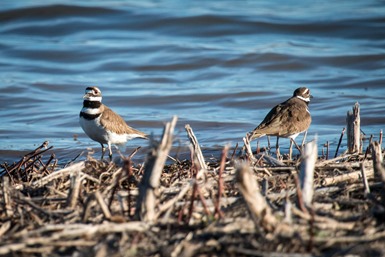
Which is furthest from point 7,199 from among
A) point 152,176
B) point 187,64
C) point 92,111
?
point 187,64

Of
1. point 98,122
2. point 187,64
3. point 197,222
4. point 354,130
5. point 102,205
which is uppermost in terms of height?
point 187,64

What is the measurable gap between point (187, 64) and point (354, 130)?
409 inches

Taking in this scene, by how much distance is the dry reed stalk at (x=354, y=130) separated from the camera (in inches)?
289

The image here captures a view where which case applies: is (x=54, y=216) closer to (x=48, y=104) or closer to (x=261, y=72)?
(x=48, y=104)

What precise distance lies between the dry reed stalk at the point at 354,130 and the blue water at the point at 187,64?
2.81 metres

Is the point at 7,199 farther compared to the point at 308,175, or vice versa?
the point at 7,199

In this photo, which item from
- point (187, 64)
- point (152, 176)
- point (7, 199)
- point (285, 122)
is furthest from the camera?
point (187, 64)

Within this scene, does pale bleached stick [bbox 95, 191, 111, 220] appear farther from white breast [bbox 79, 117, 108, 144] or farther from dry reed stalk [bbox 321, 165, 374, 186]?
white breast [bbox 79, 117, 108, 144]

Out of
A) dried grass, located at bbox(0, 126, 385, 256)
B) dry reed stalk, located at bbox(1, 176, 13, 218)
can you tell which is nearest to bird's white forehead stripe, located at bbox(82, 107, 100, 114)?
dried grass, located at bbox(0, 126, 385, 256)

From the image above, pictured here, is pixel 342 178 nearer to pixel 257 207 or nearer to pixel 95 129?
pixel 257 207

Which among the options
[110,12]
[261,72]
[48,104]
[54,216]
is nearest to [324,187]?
[54,216]

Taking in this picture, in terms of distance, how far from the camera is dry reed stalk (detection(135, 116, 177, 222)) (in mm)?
4309

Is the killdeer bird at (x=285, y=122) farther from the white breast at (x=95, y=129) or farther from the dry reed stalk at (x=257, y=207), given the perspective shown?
the dry reed stalk at (x=257, y=207)

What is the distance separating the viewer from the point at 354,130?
24.4 feet
